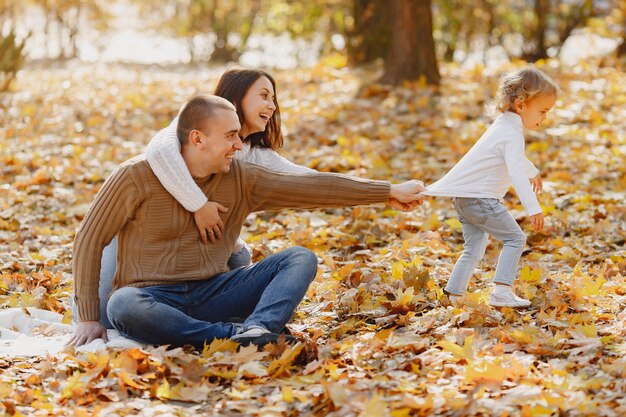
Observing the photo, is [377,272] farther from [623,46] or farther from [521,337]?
[623,46]

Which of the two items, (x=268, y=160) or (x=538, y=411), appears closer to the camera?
(x=538, y=411)

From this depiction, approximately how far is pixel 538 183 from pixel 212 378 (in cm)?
197

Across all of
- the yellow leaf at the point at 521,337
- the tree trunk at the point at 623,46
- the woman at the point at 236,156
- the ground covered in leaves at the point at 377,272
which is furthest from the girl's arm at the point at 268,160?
the tree trunk at the point at 623,46

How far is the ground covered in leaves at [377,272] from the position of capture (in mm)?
3115

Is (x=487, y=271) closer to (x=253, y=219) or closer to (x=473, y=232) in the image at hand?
(x=473, y=232)

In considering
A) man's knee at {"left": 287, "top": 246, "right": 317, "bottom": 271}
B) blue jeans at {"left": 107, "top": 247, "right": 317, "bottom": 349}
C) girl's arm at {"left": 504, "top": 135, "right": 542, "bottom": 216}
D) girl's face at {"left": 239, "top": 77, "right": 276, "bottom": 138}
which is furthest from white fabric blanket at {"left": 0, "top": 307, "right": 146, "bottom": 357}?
girl's arm at {"left": 504, "top": 135, "right": 542, "bottom": 216}

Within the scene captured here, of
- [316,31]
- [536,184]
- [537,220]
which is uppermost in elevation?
[316,31]

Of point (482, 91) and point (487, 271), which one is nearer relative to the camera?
point (487, 271)

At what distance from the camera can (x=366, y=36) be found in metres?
11.9

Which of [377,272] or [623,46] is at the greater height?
[623,46]

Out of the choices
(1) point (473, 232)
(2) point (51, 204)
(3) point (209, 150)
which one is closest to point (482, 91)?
(2) point (51, 204)

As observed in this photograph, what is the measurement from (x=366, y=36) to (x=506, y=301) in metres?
8.32

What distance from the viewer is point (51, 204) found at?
6742 mm

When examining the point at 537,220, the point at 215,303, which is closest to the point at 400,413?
the point at 215,303
